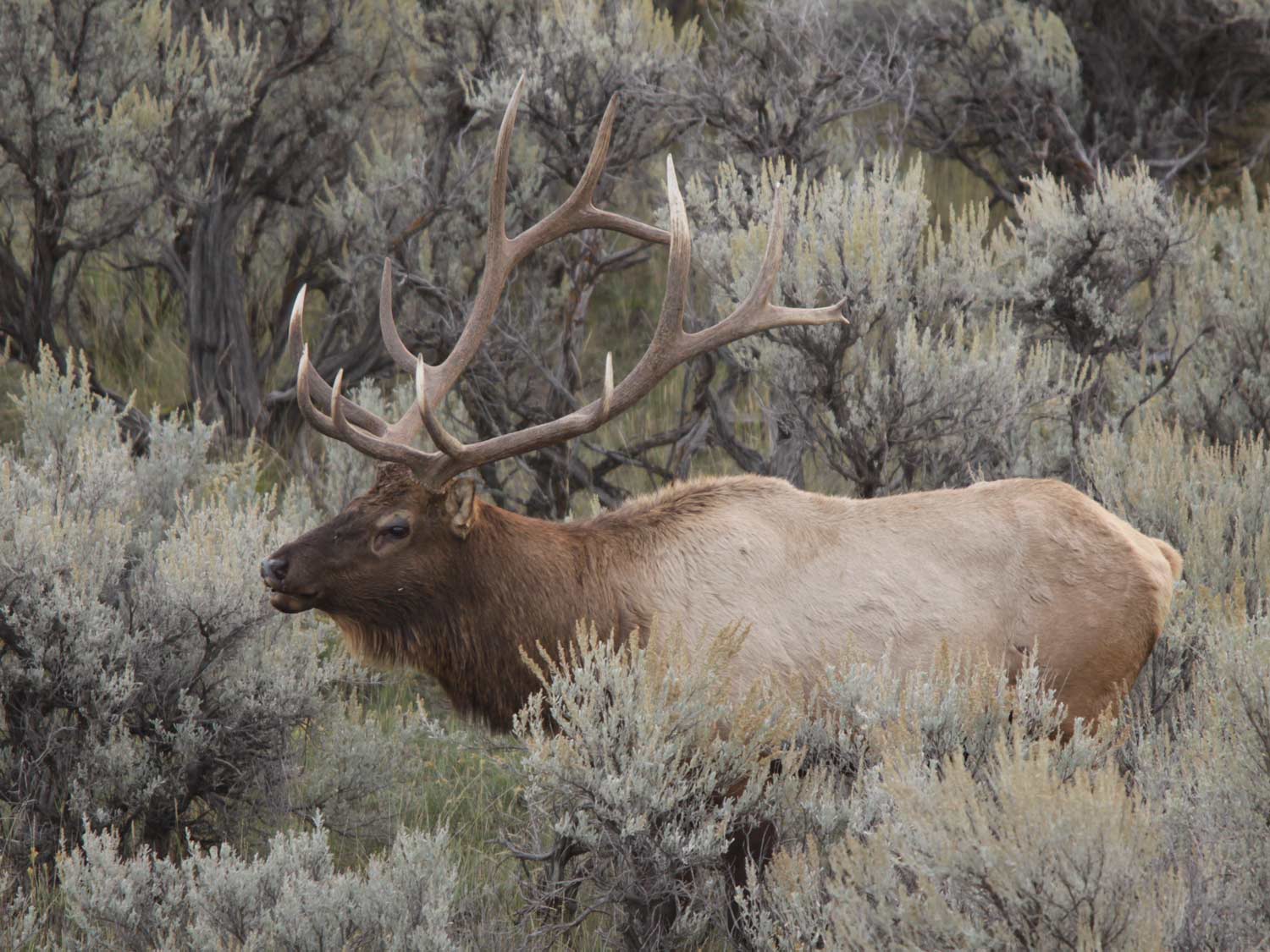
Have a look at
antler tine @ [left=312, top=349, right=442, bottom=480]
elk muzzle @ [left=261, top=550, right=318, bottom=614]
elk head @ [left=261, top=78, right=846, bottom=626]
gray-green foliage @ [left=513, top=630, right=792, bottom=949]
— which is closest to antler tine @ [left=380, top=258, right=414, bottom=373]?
elk head @ [left=261, top=78, right=846, bottom=626]

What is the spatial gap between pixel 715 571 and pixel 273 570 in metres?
1.39

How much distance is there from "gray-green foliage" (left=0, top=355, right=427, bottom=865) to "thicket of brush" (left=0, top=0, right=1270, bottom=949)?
2cm

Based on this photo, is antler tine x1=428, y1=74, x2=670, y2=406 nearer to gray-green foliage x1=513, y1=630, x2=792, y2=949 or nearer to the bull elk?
the bull elk

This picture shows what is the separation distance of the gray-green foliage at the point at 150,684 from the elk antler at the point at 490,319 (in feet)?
2.16

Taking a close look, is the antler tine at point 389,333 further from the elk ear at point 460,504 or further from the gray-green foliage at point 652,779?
the gray-green foliage at point 652,779

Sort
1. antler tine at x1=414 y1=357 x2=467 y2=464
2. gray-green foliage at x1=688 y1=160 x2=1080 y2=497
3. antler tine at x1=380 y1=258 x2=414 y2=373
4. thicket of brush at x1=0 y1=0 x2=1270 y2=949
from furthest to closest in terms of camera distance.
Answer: gray-green foliage at x1=688 y1=160 x2=1080 y2=497 → antler tine at x1=380 y1=258 x2=414 y2=373 → antler tine at x1=414 y1=357 x2=467 y2=464 → thicket of brush at x1=0 y1=0 x2=1270 y2=949

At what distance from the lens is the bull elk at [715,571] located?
4227 millimetres

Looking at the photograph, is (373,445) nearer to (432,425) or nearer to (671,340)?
(432,425)

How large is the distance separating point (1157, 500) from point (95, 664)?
3.95m

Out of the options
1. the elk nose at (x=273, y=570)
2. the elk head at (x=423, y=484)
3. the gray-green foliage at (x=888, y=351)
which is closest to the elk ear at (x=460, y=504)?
the elk head at (x=423, y=484)

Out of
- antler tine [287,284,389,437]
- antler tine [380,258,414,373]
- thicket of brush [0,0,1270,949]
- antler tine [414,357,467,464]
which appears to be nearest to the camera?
thicket of brush [0,0,1270,949]

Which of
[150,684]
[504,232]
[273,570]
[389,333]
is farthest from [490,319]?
[150,684]

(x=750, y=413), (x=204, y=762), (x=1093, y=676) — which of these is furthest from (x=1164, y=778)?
(x=750, y=413)

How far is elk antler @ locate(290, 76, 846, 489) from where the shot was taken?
418cm
